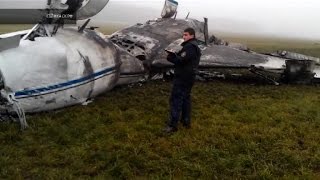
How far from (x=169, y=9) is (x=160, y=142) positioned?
11733 millimetres

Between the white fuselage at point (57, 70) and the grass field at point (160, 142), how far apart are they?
451 mm

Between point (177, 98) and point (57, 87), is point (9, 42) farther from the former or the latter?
point (177, 98)

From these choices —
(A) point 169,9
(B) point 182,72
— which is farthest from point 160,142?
(A) point 169,9

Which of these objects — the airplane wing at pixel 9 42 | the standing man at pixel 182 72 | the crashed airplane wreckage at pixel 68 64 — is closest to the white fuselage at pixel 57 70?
the crashed airplane wreckage at pixel 68 64

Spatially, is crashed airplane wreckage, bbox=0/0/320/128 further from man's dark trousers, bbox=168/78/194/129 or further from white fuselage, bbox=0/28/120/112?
man's dark trousers, bbox=168/78/194/129

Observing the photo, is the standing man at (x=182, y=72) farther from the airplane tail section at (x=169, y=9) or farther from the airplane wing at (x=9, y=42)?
the airplane tail section at (x=169, y=9)

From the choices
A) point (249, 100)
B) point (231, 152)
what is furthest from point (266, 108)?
point (231, 152)

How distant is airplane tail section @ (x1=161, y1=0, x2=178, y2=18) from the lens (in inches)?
790

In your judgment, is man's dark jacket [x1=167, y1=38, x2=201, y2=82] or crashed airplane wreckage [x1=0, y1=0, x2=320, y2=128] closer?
man's dark jacket [x1=167, y1=38, x2=201, y2=82]

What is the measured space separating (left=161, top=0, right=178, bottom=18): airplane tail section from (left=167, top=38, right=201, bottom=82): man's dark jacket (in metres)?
10.2

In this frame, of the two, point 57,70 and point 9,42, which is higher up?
point 9,42

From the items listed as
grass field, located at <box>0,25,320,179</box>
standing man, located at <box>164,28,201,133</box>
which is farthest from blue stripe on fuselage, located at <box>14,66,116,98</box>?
standing man, located at <box>164,28,201,133</box>

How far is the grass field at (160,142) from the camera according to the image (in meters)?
7.96

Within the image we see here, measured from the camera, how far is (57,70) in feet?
35.8
